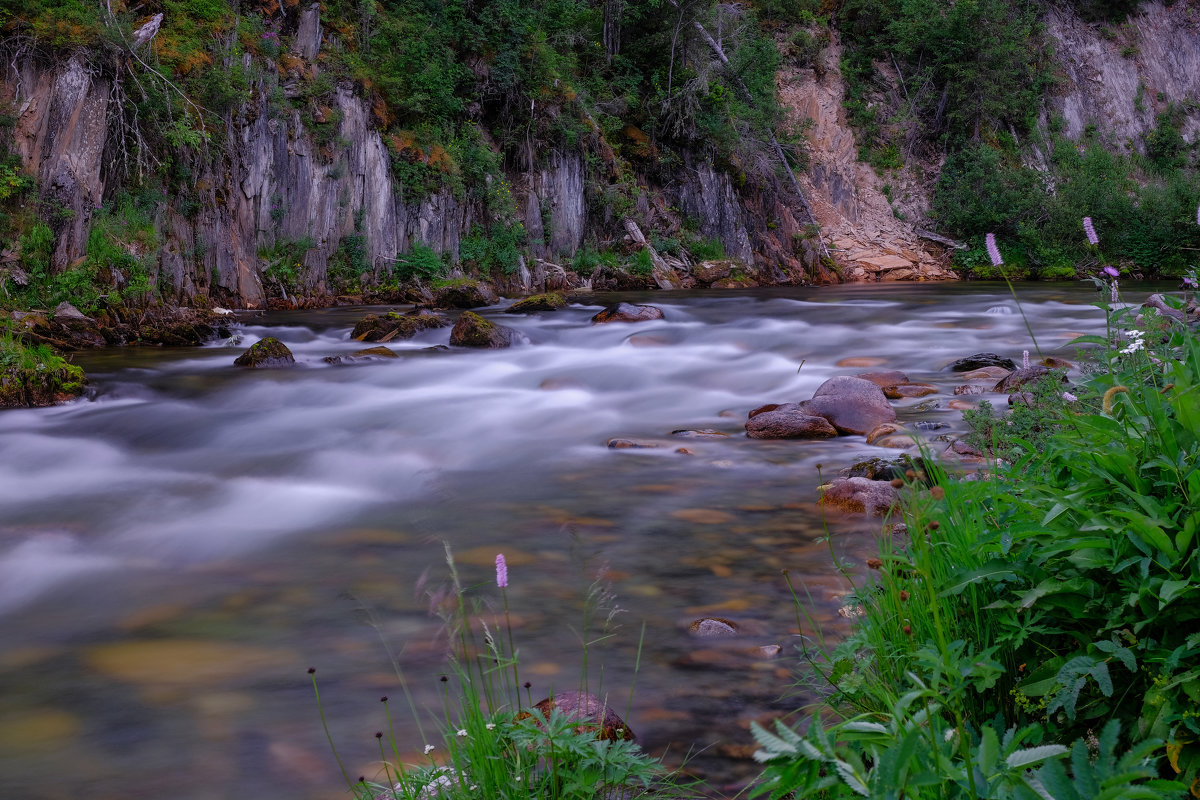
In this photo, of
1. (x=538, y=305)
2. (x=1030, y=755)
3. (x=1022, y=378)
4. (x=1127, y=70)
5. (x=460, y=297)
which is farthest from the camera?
(x=1127, y=70)

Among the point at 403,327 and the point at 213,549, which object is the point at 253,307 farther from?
the point at 213,549

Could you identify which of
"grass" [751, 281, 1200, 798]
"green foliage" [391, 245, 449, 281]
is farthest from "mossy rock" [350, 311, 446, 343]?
"grass" [751, 281, 1200, 798]

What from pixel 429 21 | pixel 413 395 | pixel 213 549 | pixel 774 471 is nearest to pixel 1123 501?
pixel 774 471

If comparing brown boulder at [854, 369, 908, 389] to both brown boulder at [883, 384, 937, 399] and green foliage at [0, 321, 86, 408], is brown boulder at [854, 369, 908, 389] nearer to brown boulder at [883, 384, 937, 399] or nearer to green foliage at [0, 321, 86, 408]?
brown boulder at [883, 384, 937, 399]

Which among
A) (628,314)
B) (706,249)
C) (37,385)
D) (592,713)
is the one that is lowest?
(592,713)

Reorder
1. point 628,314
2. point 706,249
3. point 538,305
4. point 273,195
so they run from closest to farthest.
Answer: point 628,314 < point 273,195 < point 538,305 < point 706,249

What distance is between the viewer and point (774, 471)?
6.05 m

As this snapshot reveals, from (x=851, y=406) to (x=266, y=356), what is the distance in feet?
23.7

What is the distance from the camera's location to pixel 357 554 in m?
4.80

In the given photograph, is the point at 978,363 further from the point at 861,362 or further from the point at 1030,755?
the point at 1030,755

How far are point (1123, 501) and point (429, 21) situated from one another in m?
20.9

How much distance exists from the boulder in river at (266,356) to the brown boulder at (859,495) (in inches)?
307

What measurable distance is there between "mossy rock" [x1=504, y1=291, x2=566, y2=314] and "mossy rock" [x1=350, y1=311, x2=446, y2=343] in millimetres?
3103

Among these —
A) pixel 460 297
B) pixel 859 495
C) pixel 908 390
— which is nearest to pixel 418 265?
pixel 460 297
